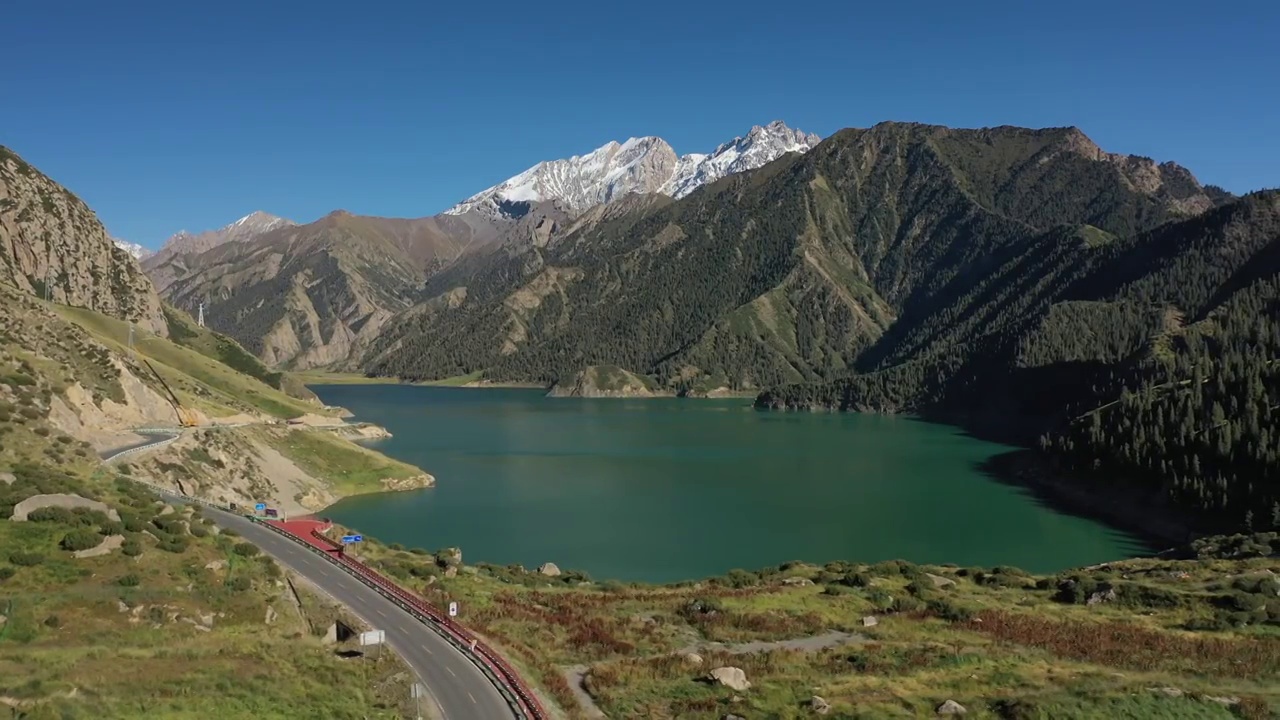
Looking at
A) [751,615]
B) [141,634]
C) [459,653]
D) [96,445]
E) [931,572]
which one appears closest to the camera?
[141,634]

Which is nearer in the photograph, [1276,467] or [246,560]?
[246,560]

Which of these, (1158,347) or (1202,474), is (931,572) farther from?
(1158,347)

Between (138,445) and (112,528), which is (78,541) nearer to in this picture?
(112,528)

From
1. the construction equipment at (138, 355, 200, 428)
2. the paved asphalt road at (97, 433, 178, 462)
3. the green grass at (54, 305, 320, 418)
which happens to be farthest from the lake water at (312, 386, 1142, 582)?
the construction equipment at (138, 355, 200, 428)

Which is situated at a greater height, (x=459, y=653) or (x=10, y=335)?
(x=10, y=335)

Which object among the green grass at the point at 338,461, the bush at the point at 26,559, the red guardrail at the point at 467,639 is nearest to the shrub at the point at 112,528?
the bush at the point at 26,559

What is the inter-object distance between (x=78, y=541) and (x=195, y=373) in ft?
409

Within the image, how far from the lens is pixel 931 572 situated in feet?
227

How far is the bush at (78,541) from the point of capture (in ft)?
136

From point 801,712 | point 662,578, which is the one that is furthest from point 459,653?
point 662,578

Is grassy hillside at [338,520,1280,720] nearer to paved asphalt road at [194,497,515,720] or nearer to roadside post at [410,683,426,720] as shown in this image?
paved asphalt road at [194,497,515,720]

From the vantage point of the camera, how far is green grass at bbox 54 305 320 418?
137m

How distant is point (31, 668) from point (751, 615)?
34339 millimetres

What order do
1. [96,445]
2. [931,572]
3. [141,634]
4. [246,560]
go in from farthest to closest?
[96,445] < [931,572] < [246,560] < [141,634]
